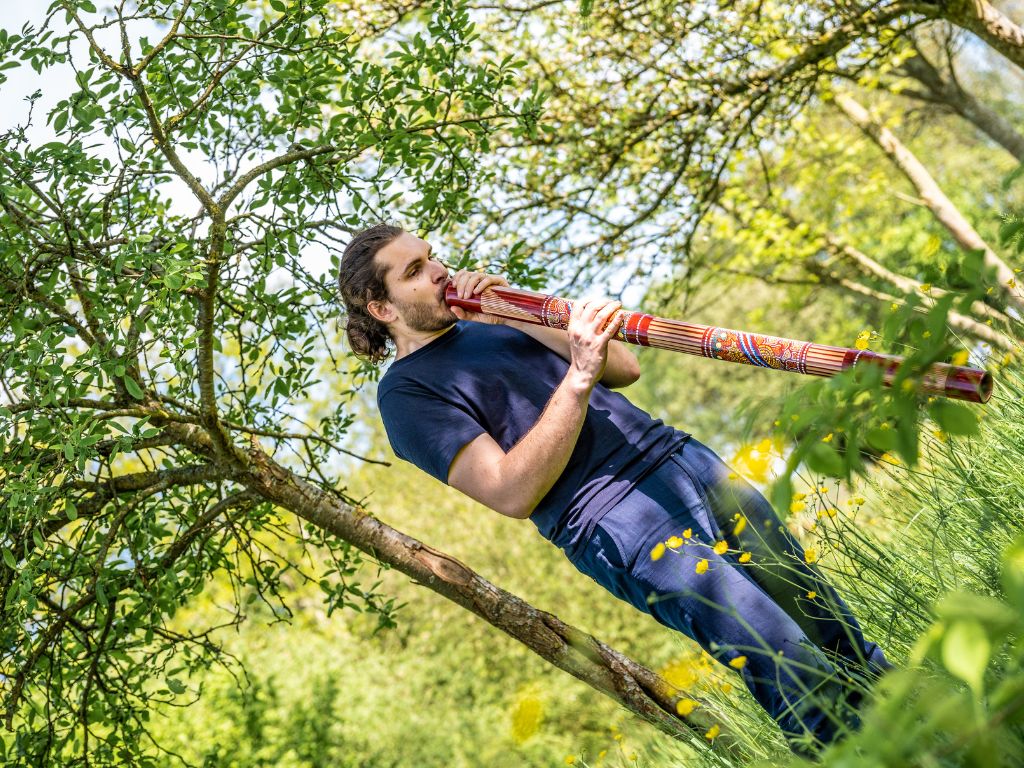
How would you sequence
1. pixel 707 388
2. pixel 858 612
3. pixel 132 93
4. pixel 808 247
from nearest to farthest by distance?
pixel 858 612
pixel 132 93
pixel 808 247
pixel 707 388

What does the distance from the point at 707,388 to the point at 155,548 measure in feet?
63.8

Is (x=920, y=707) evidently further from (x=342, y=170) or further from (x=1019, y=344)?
(x=342, y=170)

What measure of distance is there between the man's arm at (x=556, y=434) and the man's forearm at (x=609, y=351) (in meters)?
0.38

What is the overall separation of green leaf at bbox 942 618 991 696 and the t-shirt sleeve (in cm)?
164

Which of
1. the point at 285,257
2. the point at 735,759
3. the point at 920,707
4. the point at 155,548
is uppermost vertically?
the point at 285,257

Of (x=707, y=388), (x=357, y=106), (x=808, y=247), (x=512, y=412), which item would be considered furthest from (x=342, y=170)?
(x=707, y=388)

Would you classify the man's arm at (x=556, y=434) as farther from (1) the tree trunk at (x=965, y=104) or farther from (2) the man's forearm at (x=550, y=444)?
(1) the tree trunk at (x=965, y=104)

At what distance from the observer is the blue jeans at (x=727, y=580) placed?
84.3 inches

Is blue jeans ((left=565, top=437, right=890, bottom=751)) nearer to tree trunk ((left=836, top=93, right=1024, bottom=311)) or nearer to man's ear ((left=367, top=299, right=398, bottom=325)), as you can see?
man's ear ((left=367, top=299, right=398, bottom=325))

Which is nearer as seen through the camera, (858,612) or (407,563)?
(858,612)

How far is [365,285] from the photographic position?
2.80 metres

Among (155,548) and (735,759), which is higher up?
(155,548)

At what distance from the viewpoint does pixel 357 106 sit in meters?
3.24

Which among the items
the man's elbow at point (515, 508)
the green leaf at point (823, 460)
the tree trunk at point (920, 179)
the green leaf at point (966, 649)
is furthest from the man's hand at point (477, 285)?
the tree trunk at point (920, 179)
